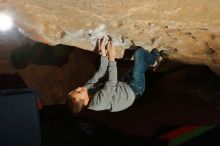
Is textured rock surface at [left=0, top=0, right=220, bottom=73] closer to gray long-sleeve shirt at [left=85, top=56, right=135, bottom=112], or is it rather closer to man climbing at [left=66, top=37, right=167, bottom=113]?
man climbing at [left=66, top=37, right=167, bottom=113]

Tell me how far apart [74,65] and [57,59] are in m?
0.30

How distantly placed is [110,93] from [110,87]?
0.06 meters

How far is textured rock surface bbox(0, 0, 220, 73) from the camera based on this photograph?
2320mm

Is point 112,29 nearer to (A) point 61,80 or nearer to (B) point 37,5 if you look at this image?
(B) point 37,5

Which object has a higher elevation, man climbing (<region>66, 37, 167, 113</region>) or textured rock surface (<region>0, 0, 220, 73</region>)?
textured rock surface (<region>0, 0, 220, 73</region>)

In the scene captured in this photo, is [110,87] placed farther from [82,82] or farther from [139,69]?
[82,82]

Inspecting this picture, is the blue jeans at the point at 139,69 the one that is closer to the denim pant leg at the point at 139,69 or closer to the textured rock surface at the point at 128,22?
the denim pant leg at the point at 139,69

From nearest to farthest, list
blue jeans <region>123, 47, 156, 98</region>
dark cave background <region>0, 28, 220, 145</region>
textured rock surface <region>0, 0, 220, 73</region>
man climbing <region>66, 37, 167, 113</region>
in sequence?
textured rock surface <region>0, 0, 220, 73</region>, man climbing <region>66, 37, 167, 113</region>, blue jeans <region>123, 47, 156, 98</region>, dark cave background <region>0, 28, 220, 145</region>

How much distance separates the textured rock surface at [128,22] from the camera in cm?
232

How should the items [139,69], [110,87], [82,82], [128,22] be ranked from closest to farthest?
[128,22] < [110,87] < [139,69] < [82,82]

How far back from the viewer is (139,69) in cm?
326

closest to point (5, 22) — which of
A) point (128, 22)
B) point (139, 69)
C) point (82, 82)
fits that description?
point (128, 22)

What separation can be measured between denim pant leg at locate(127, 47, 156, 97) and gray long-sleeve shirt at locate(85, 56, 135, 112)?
0.12 meters

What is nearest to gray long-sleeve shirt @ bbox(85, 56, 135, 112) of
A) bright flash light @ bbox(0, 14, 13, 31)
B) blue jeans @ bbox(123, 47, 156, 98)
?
blue jeans @ bbox(123, 47, 156, 98)
